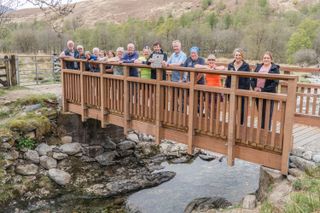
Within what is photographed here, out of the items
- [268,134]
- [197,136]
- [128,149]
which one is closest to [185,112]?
[197,136]

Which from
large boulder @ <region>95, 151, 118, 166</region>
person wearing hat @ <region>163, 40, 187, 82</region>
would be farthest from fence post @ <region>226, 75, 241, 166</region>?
large boulder @ <region>95, 151, 118, 166</region>

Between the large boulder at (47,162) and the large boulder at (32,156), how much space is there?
→ 12 centimetres

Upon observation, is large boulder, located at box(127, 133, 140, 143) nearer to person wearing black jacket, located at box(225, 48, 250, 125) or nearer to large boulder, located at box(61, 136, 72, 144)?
large boulder, located at box(61, 136, 72, 144)

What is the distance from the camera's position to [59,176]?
9.24m

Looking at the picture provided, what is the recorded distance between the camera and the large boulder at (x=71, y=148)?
33.8 ft

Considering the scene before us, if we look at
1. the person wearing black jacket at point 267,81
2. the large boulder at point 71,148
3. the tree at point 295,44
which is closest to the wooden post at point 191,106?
the person wearing black jacket at point 267,81

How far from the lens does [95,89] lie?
357 inches

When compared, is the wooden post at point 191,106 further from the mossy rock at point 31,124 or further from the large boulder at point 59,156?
the mossy rock at point 31,124

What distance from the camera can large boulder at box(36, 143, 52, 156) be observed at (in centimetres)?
980

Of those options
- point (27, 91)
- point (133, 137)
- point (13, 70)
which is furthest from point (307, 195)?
point (13, 70)

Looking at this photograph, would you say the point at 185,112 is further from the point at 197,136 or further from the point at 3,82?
the point at 3,82

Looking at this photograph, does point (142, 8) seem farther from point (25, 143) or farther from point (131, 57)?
point (131, 57)

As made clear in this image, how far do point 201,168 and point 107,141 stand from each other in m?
3.19

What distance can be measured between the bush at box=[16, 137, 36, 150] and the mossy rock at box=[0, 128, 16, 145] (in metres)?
0.22
